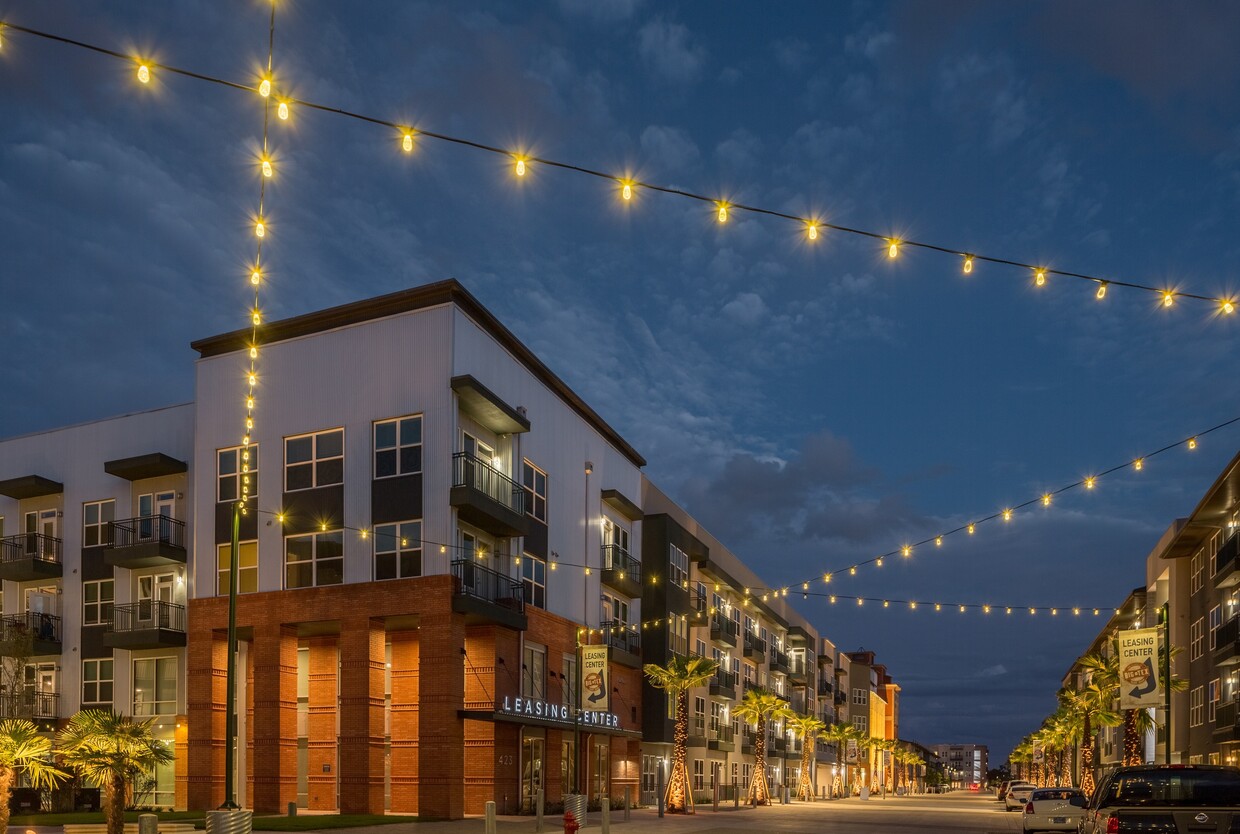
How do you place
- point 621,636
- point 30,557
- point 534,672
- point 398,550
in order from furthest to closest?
point 621,636, point 30,557, point 534,672, point 398,550

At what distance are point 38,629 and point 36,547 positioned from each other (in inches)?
128

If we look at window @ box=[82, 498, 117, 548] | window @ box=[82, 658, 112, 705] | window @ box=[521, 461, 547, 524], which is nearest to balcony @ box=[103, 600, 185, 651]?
window @ box=[82, 658, 112, 705]

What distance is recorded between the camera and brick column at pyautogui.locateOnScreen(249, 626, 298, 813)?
37.5 metres

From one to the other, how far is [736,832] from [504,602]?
35.5 ft

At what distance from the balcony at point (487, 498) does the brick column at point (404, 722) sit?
4592 millimetres

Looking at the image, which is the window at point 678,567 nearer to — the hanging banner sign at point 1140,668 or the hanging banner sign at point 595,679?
the hanging banner sign at point 595,679

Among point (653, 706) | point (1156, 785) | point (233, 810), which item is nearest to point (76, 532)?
point (653, 706)

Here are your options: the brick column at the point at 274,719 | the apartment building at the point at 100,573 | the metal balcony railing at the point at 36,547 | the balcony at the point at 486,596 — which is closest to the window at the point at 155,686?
the apartment building at the point at 100,573

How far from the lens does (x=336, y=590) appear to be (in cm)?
3731

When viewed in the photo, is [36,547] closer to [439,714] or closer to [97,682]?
[97,682]

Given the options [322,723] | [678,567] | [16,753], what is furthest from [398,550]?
[678,567]

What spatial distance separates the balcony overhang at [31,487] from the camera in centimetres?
4534

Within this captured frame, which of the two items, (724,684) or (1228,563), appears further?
(724,684)

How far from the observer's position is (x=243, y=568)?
1566 inches
